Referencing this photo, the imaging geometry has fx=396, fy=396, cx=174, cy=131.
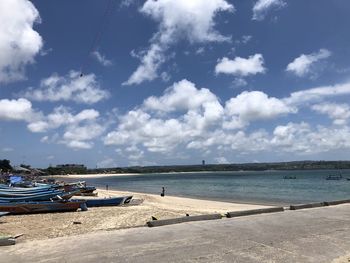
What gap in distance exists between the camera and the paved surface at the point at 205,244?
27.2 ft

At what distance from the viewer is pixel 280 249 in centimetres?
895

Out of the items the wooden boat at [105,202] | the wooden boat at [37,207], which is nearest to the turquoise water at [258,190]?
the wooden boat at [105,202]

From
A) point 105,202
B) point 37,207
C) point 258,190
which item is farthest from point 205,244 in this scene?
point 258,190

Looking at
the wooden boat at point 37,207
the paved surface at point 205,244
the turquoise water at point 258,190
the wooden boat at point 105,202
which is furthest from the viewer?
the turquoise water at point 258,190

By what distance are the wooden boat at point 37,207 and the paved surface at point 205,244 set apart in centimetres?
→ 1045

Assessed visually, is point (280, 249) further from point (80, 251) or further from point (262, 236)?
point (80, 251)

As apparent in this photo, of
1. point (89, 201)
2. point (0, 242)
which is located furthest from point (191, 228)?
point (89, 201)

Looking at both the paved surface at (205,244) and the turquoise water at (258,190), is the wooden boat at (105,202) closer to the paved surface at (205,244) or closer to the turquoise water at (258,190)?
the paved surface at (205,244)

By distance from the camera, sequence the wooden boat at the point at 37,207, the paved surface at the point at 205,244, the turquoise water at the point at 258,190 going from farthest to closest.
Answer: the turquoise water at the point at 258,190 < the wooden boat at the point at 37,207 < the paved surface at the point at 205,244

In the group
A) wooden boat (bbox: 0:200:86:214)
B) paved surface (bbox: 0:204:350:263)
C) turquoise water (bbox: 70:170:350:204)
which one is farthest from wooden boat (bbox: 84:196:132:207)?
turquoise water (bbox: 70:170:350:204)

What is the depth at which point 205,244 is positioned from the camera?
9336mm

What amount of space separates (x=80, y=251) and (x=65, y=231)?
15.5 feet

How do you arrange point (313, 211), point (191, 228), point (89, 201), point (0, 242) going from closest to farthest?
point (0, 242)
point (191, 228)
point (313, 211)
point (89, 201)

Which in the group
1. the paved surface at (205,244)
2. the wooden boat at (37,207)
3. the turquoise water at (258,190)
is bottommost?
the turquoise water at (258,190)
